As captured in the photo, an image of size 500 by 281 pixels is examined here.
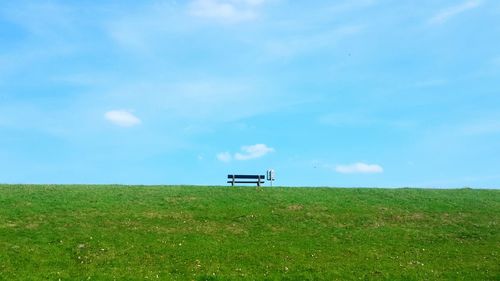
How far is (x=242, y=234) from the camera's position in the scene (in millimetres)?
34281

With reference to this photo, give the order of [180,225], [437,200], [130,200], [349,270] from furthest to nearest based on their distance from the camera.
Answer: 1. [437,200]
2. [130,200]
3. [180,225]
4. [349,270]

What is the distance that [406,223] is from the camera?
3888cm

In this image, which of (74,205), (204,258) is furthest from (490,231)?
(74,205)

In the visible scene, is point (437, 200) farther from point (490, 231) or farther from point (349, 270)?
point (349, 270)

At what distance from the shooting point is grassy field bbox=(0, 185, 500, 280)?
28312mm

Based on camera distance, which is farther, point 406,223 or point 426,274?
point 406,223

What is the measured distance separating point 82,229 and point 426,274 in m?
20.1

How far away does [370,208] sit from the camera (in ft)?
138

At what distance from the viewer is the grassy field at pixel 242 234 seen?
28312 millimetres

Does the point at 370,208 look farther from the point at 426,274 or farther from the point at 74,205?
the point at 74,205

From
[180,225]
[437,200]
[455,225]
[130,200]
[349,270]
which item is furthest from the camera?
[437,200]

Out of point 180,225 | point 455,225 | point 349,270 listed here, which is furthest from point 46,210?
point 455,225

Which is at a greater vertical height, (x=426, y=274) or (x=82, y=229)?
(x=82, y=229)

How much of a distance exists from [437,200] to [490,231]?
27.4ft
